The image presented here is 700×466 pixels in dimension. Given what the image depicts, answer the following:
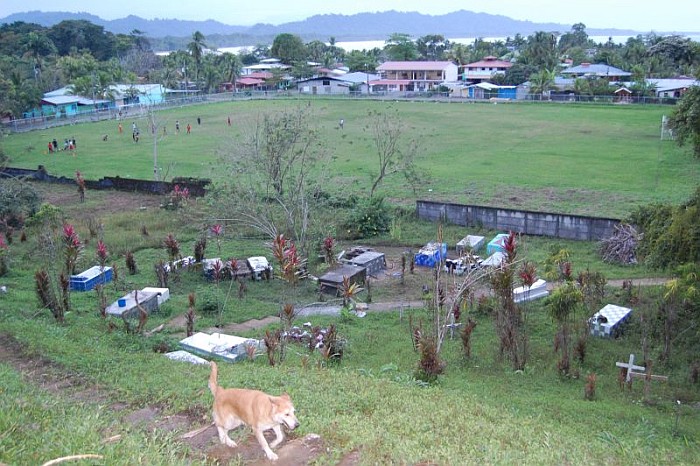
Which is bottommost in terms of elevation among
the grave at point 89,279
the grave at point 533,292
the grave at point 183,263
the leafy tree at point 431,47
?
the grave at point 533,292

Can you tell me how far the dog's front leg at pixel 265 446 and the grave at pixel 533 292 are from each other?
11.2 metres

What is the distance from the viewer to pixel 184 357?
1190cm

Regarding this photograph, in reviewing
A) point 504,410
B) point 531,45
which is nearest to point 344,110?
point 531,45

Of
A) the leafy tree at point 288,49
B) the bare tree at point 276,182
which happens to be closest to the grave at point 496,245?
the bare tree at point 276,182

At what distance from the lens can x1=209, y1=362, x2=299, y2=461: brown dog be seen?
19.3ft

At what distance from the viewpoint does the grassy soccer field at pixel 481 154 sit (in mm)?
28016

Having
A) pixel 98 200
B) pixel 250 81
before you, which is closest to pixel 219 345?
pixel 98 200

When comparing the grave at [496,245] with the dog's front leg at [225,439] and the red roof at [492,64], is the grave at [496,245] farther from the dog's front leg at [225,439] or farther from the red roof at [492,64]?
the red roof at [492,64]

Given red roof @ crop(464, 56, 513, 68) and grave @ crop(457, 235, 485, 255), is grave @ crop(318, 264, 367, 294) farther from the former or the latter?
red roof @ crop(464, 56, 513, 68)

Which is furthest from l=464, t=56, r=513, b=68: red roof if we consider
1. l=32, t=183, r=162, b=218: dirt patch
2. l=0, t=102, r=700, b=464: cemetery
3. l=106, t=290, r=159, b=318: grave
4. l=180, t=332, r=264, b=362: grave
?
l=180, t=332, r=264, b=362: grave

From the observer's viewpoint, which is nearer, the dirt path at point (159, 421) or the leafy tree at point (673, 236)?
the dirt path at point (159, 421)

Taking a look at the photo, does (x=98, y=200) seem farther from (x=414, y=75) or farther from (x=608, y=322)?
(x=414, y=75)

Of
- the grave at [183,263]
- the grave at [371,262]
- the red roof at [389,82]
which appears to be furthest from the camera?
the red roof at [389,82]

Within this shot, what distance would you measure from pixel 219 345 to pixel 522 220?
1345 centimetres
